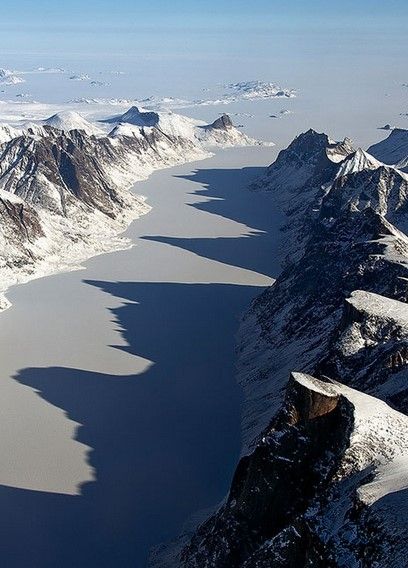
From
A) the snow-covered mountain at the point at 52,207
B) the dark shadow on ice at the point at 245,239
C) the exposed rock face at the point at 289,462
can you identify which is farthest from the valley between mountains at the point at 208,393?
the dark shadow on ice at the point at 245,239

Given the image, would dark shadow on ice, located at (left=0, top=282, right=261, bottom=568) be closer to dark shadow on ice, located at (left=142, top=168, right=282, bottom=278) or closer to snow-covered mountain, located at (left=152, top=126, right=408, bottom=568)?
snow-covered mountain, located at (left=152, top=126, right=408, bottom=568)

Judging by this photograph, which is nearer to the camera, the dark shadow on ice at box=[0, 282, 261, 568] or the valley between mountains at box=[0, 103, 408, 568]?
the valley between mountains at box=[0, 103, 408, 568]

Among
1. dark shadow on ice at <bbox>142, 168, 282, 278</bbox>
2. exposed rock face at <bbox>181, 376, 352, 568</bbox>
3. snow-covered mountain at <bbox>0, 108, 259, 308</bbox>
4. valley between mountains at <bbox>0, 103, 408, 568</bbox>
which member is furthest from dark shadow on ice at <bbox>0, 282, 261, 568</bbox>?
dark shadow on ice at <bbox>142, 168, 282, 278</bbox>

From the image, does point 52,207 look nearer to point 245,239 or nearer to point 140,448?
point 245,239

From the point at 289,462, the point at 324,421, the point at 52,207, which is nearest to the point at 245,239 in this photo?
the point at 52,207

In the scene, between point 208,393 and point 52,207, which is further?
point 52,207

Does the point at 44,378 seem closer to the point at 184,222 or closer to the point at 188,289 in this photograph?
the point at 188,289
